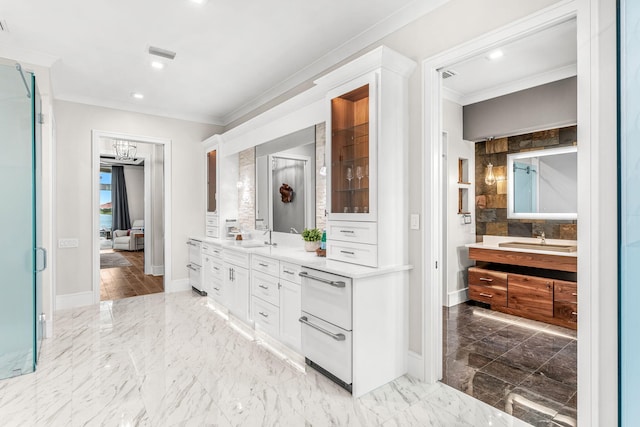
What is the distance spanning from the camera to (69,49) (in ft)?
10.8

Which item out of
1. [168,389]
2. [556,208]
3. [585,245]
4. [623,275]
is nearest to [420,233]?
[585,245]

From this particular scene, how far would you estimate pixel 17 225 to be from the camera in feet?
8.80

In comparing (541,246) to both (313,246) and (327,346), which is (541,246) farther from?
(327,346)

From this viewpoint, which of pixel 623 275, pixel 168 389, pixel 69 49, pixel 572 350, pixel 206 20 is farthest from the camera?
pixel 69 49

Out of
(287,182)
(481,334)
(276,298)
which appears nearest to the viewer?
(276,298)

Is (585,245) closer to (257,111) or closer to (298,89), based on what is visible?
(298,89)

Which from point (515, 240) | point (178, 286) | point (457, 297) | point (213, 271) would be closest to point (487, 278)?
point (457, 297)

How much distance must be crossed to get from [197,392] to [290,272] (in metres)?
1.10

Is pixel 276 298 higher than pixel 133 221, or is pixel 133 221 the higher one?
pixel 133 221

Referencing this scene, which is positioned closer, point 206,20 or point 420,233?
point 420,233

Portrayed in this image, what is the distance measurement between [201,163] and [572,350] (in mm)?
5420

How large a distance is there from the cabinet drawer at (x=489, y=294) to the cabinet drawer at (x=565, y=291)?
0.56m

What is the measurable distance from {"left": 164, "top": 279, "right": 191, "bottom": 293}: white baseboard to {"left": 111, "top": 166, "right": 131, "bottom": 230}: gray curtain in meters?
7.30

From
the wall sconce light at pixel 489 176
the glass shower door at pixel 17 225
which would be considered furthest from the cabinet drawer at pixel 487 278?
the glass shower door at pixel 17 225
